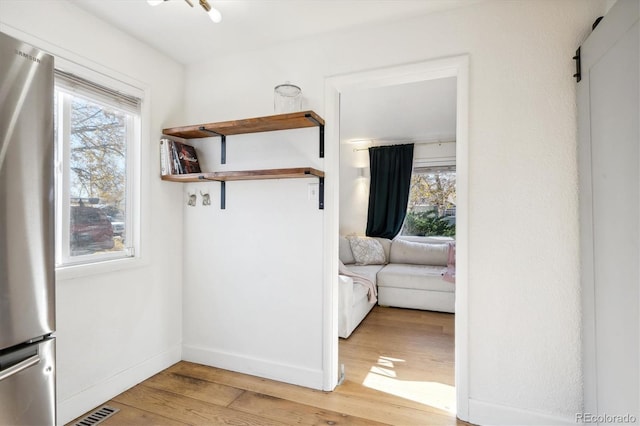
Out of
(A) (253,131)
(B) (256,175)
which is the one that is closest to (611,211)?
(B) (256,175)

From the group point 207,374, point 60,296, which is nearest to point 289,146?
point 60,296

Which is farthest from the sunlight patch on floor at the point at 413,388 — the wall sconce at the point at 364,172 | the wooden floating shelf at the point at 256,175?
the wall sconce at the point at 364,172

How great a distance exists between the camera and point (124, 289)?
2.19 meters

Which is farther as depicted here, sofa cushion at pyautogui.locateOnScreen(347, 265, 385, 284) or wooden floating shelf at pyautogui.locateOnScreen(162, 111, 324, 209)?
sofa cushion at pyautogui.locateOnScreen(347, 265, 385, 284)

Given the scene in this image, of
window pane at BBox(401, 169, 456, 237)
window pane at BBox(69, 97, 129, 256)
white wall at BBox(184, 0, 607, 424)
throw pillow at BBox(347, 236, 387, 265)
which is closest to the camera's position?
white wall at BBox(184, 0, 607, 424)

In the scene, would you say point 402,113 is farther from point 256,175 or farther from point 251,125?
point 256,175

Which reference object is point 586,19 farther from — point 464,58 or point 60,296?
point 60,296

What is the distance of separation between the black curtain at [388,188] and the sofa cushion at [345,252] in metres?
0.70

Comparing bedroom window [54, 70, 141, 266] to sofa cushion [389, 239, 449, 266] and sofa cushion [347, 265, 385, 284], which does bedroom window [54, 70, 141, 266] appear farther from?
sofa cushion [389, 239, 449, 266]

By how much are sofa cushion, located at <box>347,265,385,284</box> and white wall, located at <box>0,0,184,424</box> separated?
2.26 meters

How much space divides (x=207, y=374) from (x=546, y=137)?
8.78 feet

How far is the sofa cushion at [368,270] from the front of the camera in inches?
163

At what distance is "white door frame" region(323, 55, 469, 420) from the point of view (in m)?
1.91

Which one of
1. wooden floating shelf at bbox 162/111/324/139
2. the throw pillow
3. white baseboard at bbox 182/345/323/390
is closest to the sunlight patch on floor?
white baseboard at bbox 182/345/323/390
